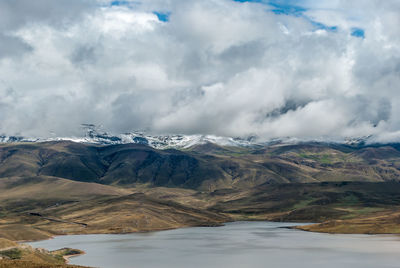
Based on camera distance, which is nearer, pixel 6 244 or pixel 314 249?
pixel 6 244

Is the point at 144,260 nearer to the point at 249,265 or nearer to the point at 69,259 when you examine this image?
the point at 69,259

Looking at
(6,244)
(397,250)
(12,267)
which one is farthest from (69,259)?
(397,250)

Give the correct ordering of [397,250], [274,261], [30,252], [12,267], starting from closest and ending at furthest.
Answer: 1. [12,267]
2. [30,252]
3. [274,261]
4. [397,250]

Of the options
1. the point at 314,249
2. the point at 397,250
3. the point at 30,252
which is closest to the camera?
the point at 30,252

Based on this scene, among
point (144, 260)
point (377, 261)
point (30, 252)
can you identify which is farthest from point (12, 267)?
point (377, 261)

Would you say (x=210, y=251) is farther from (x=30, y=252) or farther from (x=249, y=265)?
(x=30, y=252)

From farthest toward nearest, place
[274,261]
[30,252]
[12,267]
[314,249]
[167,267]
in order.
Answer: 1. [314,249]
2. [274,261]
3. [167,267]
4. [30,252]
5. [12,267]

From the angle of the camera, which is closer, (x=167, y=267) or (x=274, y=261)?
(x=167, y=267)

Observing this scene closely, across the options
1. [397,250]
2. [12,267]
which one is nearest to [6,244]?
[12,267]
